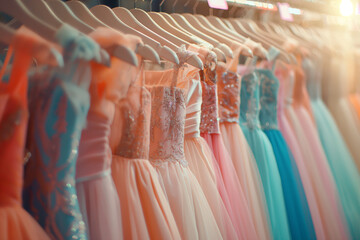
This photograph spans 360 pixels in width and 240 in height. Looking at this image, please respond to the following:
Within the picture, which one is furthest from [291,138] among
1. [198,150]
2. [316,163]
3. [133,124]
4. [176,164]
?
[133,124]

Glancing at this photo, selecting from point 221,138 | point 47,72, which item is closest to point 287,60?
point 221,138

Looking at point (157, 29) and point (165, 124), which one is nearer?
point (165, 124)

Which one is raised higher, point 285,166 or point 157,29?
point 157,29

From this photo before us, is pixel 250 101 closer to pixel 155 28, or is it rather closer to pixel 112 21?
pixel 155 28

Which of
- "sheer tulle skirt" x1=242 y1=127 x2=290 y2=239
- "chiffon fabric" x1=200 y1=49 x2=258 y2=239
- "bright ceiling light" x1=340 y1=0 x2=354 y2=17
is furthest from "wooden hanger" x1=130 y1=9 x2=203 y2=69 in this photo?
"bright ceiling light" x1=340 y1=0 x2=354 y2=17

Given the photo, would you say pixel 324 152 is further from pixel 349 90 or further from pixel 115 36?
pixel 115 36

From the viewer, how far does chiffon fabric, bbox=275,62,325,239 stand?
53.6 inches

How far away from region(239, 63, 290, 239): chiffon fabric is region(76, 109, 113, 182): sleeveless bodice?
71 cm

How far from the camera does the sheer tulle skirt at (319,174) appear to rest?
1399 mm

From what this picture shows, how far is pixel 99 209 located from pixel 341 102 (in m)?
1.45

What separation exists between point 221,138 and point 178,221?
1.24 feet

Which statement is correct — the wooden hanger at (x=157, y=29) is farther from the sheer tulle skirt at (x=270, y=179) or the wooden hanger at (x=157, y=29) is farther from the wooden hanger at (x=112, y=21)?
the sheer tulle skirt at (x=270, y=179)

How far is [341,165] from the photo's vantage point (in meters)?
1.57

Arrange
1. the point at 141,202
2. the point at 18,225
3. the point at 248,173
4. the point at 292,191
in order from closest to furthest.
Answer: the point at 18,225 → the point at 141,202 → the point at 248,173 → the point at 292,191
